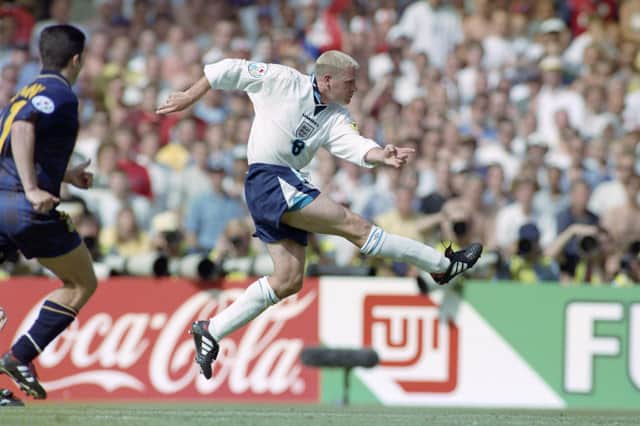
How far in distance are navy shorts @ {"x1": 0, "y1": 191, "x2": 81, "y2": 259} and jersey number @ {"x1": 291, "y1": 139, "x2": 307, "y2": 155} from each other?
1.55 m

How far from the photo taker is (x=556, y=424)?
939cm

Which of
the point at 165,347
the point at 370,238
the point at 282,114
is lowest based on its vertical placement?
the point at 165,347

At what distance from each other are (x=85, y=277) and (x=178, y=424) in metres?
1.23

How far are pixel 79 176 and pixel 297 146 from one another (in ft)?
4.78

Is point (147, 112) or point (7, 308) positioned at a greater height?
point (147, 112)

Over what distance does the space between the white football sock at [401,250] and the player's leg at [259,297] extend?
476 mm

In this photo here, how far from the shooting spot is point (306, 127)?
9805 millimetres

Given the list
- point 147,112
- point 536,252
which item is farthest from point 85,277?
point 147,112

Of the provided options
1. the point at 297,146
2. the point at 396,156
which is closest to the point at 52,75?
the point at 297,146

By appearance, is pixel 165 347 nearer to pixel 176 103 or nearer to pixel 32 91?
pixel 176 103

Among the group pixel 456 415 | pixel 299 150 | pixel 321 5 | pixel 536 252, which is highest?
pixel 321 5

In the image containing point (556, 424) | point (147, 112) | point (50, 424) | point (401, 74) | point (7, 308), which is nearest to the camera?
point (50, 424)

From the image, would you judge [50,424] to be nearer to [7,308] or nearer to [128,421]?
[128,421]

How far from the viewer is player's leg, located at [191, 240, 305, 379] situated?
988 cm
